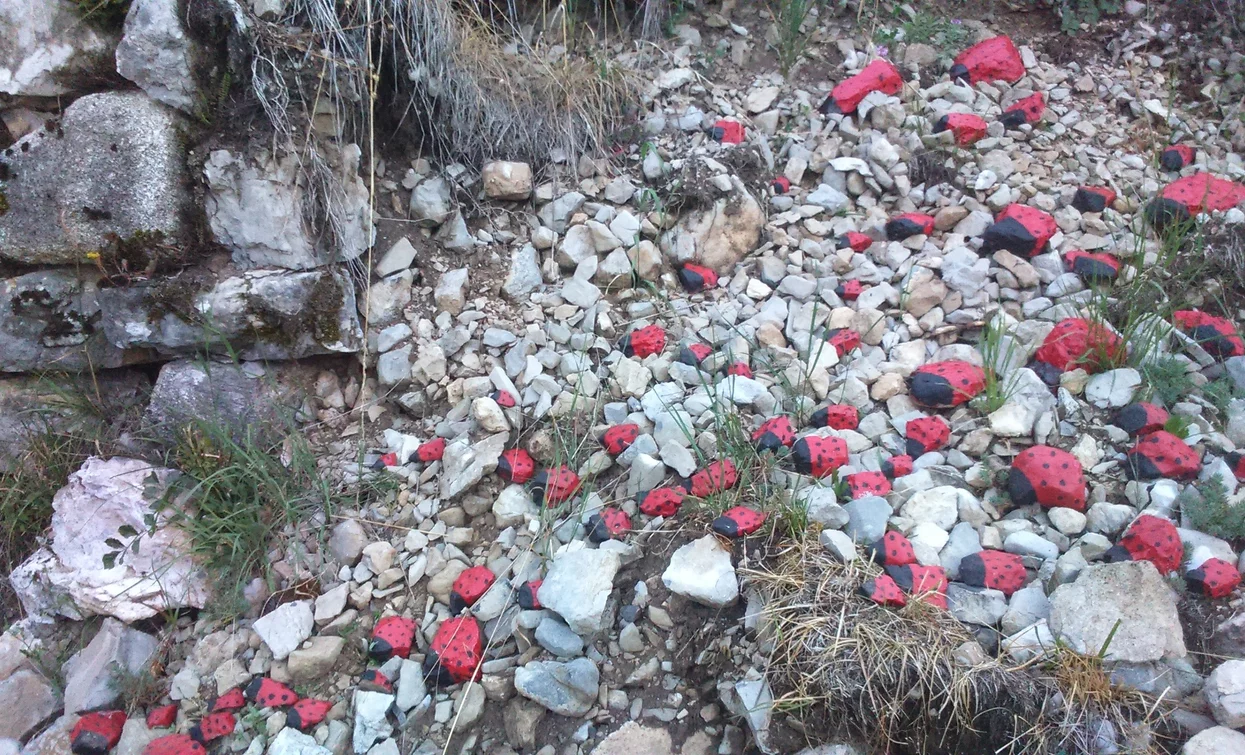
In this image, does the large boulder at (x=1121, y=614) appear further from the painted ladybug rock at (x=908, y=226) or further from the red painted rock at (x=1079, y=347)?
the painted ladybug rock at (x=908, y=226)

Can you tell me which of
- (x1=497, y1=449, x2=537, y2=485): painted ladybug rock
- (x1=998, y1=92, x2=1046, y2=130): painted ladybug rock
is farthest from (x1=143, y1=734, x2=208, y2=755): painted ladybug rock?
(x1=998, y1=92, x2=1046, y2=130): painted ladybug rock

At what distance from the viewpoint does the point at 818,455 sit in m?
2.37

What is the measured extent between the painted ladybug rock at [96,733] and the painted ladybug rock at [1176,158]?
375cm

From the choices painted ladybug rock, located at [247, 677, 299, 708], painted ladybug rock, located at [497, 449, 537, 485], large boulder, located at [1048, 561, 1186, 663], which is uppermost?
large boulder, located at [1048, 561, 1186, 663]

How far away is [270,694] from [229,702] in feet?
0.39

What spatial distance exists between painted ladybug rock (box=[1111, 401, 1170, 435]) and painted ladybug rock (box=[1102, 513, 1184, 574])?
1.10 ft

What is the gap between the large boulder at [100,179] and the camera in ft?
9.24

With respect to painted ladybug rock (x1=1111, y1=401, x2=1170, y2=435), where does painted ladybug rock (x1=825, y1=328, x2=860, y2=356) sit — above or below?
below

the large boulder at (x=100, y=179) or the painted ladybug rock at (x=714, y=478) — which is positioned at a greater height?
the large boulder at (x=100, y=179)

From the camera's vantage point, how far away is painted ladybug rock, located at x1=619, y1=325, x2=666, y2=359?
9.14ft

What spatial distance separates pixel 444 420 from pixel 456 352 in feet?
0.79

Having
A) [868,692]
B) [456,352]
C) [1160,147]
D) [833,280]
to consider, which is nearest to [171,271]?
[456,352]

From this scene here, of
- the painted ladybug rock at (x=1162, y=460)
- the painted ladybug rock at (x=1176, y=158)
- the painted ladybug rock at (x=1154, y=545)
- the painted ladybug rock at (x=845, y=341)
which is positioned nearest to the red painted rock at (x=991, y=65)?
the painted ladybug rock at (x=1176, y=158)

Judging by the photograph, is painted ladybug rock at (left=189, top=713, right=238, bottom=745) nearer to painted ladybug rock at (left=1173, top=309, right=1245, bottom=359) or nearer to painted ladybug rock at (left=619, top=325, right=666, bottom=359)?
painted ladybug rock at (left=619, top=325, right=666, bottom=359)
